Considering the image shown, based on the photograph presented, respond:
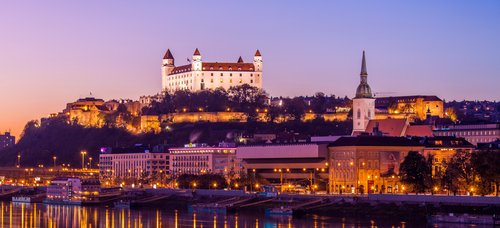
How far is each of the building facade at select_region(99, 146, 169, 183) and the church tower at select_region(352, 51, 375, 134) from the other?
25319 millimetres

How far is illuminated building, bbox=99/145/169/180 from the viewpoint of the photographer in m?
142

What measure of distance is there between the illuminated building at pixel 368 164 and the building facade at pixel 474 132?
27.6m

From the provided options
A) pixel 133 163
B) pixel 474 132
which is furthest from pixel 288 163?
pixel 133 163

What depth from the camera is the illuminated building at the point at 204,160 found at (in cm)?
12965

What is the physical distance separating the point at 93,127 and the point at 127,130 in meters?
7.76

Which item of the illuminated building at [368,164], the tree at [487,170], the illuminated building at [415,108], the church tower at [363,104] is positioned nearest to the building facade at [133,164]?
the church tower at [363,104]

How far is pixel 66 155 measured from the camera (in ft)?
558

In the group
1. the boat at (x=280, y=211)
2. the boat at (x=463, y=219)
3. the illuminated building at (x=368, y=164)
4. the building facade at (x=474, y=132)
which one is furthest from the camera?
the building facade at (x=474, y=132)

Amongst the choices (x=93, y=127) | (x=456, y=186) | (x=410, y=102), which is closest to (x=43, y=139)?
(x=93, y=127)

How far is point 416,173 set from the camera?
89.0 metres

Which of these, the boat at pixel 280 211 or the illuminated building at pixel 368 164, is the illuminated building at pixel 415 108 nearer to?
the illuminated building at pixel 368 164

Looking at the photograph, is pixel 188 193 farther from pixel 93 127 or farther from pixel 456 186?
pixel 93 127

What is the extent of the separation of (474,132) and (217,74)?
56.8 m

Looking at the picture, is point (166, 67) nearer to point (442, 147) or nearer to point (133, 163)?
point (133, 163)
